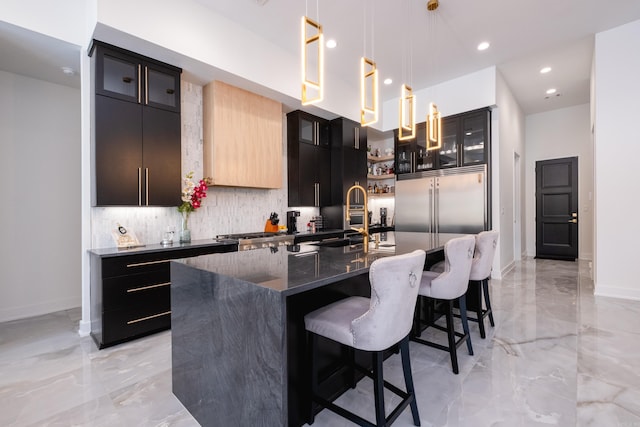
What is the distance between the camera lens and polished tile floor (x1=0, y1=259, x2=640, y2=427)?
1693 millimetres

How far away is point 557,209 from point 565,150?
1.36 meters

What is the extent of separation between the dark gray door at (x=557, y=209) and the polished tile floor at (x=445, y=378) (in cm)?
420

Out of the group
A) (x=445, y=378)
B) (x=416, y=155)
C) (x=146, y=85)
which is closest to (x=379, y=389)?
(x=445, y=378)

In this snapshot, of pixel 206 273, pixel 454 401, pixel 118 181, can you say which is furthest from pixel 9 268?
pixel 454 401

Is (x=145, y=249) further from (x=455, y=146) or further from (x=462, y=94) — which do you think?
(x=462, y=94)

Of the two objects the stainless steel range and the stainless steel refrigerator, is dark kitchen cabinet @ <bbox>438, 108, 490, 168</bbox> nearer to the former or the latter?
the stainless steel refrigerator

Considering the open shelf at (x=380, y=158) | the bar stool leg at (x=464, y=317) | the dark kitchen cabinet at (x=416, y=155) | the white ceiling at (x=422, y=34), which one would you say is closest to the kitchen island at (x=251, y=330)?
the bar stool leg at (x=464, y=317)

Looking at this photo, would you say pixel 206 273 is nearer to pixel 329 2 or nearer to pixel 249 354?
pixel 249 354

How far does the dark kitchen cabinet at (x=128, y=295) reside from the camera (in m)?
2.55

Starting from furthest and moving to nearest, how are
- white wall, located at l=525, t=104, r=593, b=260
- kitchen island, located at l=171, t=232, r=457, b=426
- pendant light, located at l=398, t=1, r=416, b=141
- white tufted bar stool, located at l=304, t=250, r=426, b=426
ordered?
white wall, located at l=525, t=104, r=593, b=260 → pendant light, located at l=398, t=1, r=416, b=141 → white tufted bar stool, located at l=304, t=250, r=426, b=426 → kitchen island, located at l=171, t=232, r=457, b=426

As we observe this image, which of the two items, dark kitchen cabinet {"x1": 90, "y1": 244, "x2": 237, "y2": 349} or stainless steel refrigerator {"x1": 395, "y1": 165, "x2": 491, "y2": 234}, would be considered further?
stainless steel refrigerator {"x1": 395, "y1": 165, "x2": 491, "y2": 234}

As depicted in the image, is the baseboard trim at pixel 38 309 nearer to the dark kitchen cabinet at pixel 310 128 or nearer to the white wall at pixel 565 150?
the dark kitchen cabinet at pixel 310 128

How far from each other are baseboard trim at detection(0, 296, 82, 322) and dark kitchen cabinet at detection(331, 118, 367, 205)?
3.86 meters

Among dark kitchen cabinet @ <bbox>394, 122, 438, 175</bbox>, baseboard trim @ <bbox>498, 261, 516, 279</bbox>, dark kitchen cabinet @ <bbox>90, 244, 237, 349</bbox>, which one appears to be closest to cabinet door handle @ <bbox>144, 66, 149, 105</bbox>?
dark kitchen cabinet @ <bbox>90, 244, 237, 349</bbox>
